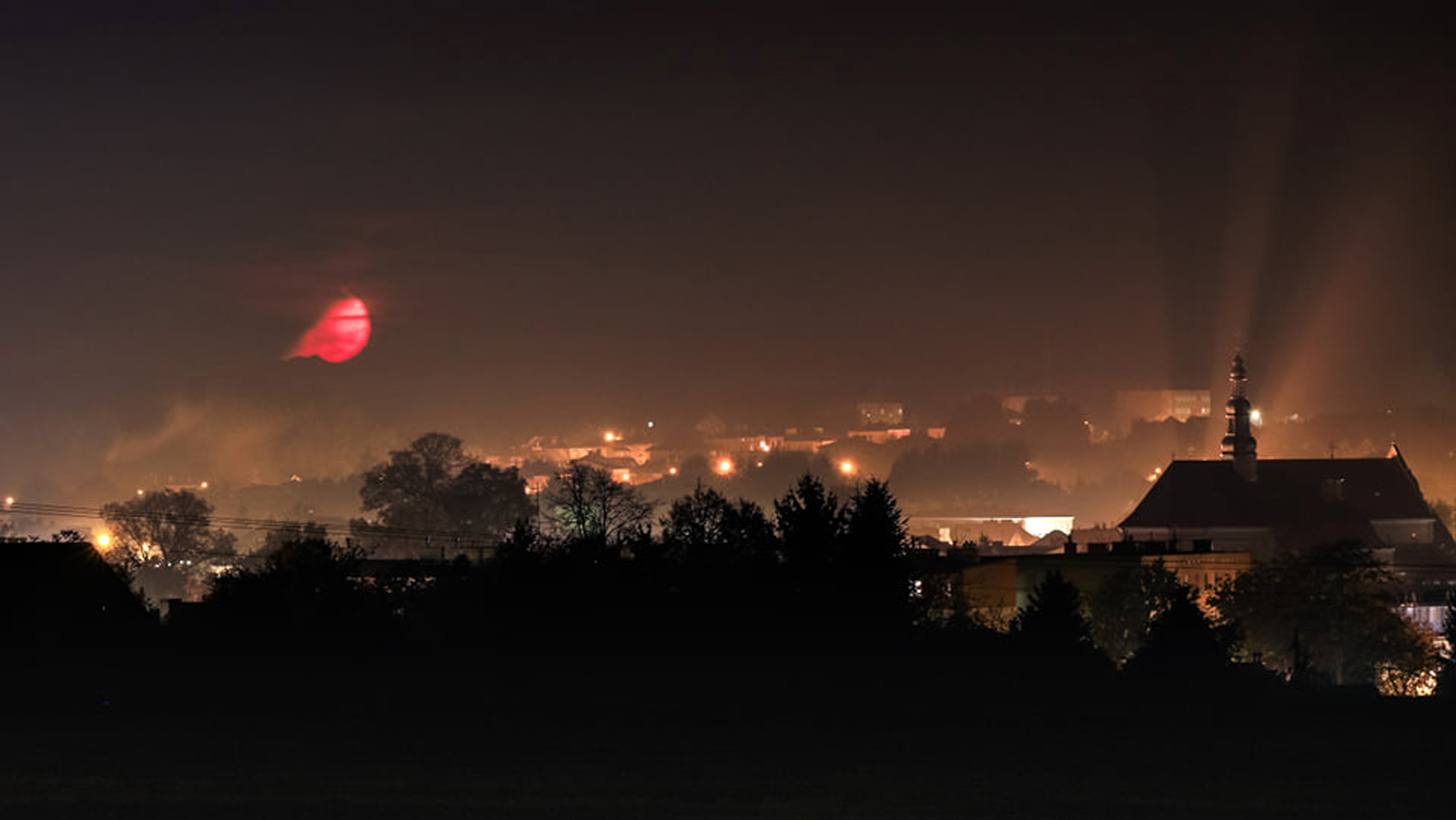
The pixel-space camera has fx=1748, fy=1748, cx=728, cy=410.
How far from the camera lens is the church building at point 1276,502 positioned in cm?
15788

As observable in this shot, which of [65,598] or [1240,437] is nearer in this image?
[65,598]

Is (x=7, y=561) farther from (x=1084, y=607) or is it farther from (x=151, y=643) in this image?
(x=1084, y=607)

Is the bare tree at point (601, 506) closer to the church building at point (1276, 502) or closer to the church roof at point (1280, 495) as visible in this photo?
the church building at point (1276, 502)

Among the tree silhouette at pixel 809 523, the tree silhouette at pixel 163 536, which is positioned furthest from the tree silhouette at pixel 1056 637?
the tree silhouette at pixel 163 536

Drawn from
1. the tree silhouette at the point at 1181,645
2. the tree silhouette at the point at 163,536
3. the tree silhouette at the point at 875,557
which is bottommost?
the tree silhouette at the point at 1181,645

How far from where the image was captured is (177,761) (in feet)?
108

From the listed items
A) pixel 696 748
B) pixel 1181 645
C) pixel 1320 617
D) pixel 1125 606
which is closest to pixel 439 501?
pixel 1125 606

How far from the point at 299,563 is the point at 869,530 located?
18.3m

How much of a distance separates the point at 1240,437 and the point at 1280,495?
6.81 m

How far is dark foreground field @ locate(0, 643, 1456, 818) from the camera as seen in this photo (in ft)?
94.8

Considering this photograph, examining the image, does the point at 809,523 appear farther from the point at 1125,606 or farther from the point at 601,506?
the point at 601,506

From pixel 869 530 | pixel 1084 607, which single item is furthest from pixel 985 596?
pixel 869 530

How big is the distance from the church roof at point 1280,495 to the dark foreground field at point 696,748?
392ft

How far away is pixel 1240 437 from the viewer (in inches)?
6619
